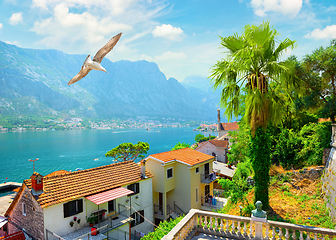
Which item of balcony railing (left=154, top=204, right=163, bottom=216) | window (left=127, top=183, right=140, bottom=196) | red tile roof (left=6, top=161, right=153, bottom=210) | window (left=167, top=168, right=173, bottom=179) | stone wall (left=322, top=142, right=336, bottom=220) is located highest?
stone wall (left=322, top=142, right=336, bottom=220)

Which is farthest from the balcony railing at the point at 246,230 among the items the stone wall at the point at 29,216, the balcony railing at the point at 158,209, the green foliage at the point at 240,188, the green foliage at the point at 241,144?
the green foliage at the point at 241,144

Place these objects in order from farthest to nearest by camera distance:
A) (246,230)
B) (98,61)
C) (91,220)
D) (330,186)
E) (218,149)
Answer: (218,149) < (91,220) < (330,186) < (246,230) < (98,61)

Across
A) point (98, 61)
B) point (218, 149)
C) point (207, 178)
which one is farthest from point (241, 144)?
point (218, 149)

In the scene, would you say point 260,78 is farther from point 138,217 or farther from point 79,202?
point 138,217

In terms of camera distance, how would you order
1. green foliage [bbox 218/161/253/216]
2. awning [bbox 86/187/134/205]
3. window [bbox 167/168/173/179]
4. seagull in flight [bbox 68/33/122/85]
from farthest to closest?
window [bbox 167/168/173/179] → awning [bbox 86/187/134/205] → green foliage [bbox 218/161/253/216] → seagull in flight [bbox 68/33/122/85]

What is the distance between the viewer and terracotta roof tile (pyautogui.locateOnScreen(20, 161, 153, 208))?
50.1 ft

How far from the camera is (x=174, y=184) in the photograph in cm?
2433

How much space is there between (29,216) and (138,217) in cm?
962

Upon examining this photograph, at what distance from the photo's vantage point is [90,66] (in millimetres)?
6465

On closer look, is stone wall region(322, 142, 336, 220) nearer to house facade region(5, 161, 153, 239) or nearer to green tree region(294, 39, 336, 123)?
green tree region(294, 39, 336, 123)

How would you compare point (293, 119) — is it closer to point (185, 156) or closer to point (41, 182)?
point (185, 156)

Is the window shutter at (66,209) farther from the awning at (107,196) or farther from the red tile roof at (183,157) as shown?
the red tile roof at (183,157)

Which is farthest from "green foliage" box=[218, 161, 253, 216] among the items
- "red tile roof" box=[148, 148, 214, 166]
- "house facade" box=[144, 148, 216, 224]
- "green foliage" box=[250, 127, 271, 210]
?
"red tile roof" box=[148, 148, 214, 166]

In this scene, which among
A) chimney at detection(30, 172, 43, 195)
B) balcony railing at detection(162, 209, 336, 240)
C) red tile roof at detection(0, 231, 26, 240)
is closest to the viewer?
balcony railing at detection(162, 209, 336, 240)
